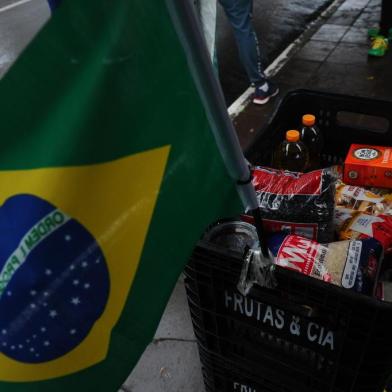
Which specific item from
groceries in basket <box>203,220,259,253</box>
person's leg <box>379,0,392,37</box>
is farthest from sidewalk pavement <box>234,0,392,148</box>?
groceries in basket <box>203,220,259,253</box>

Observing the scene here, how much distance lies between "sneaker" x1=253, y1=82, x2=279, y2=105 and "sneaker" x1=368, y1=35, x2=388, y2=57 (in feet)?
4.20

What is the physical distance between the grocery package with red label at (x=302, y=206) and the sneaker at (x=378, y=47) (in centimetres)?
392

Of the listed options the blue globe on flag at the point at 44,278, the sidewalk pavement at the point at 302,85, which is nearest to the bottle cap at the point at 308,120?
the sidewalk pavement at the point at 302,85

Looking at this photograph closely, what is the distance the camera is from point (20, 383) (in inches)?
38.3

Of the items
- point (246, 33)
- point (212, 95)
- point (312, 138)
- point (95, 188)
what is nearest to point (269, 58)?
point (246, 33)

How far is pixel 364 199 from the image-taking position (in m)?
1.69

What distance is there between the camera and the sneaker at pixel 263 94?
438 centimetres

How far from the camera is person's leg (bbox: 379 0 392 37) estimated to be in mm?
4910

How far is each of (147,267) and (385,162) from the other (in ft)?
3.72

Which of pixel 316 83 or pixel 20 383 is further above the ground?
pixel 20 383

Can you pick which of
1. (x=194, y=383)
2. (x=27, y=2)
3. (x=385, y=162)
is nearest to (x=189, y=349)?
(x=194, y=383)

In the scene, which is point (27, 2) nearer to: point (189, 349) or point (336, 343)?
point (189, 349)

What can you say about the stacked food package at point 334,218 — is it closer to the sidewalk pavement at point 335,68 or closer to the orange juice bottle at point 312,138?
the orange juice bottle at point 312,138

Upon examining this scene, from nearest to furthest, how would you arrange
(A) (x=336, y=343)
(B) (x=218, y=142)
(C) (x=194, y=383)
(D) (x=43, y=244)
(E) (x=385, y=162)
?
(D) (x=43, y=244) → (B) (x=218, y=142) → (A) (x=336, y=343) → (E) (x=385, y=162) → (C) (x=194, y=383)
